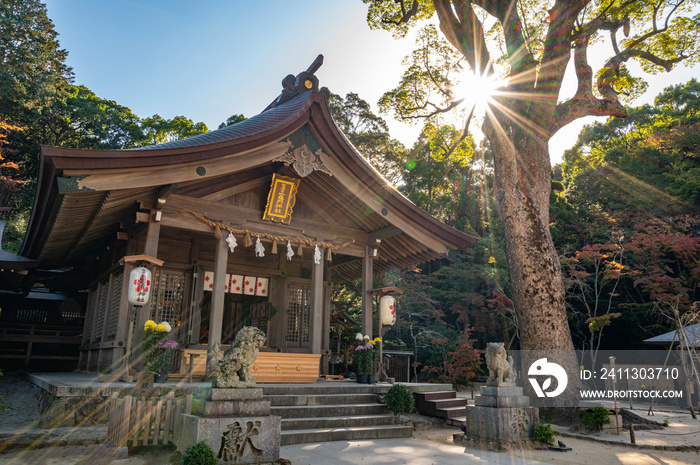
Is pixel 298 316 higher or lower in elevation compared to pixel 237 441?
higher

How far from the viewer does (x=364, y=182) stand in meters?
10.9

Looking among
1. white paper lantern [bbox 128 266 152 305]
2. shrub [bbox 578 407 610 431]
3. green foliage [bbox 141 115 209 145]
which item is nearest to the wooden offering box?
white paper lantern [bbox 128 266 152 305]

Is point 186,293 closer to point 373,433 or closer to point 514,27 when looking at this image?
point 373,433

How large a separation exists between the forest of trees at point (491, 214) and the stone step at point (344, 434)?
10074 millimetres

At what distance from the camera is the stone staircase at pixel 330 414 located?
Result: 715cm

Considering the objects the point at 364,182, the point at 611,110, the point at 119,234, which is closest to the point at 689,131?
the point at 611,110

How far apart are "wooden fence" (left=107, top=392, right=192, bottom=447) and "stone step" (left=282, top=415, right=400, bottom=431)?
2010 millimetres

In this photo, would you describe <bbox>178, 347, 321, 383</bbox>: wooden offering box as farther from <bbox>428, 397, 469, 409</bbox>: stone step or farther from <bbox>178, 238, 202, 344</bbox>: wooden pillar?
<bbox>428, 397, 469, 409</bbox>: stone step

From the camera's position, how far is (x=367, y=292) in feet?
37.8

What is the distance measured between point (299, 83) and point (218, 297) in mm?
6133

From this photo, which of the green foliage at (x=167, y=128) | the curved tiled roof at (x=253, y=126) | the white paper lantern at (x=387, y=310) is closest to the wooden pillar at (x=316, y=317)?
the white paper lantern at (x=387, y=310)

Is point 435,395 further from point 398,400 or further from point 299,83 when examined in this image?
point 299,83

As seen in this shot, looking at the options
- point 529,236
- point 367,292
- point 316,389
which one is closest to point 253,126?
point 367,292

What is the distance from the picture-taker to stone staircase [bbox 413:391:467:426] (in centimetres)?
935
